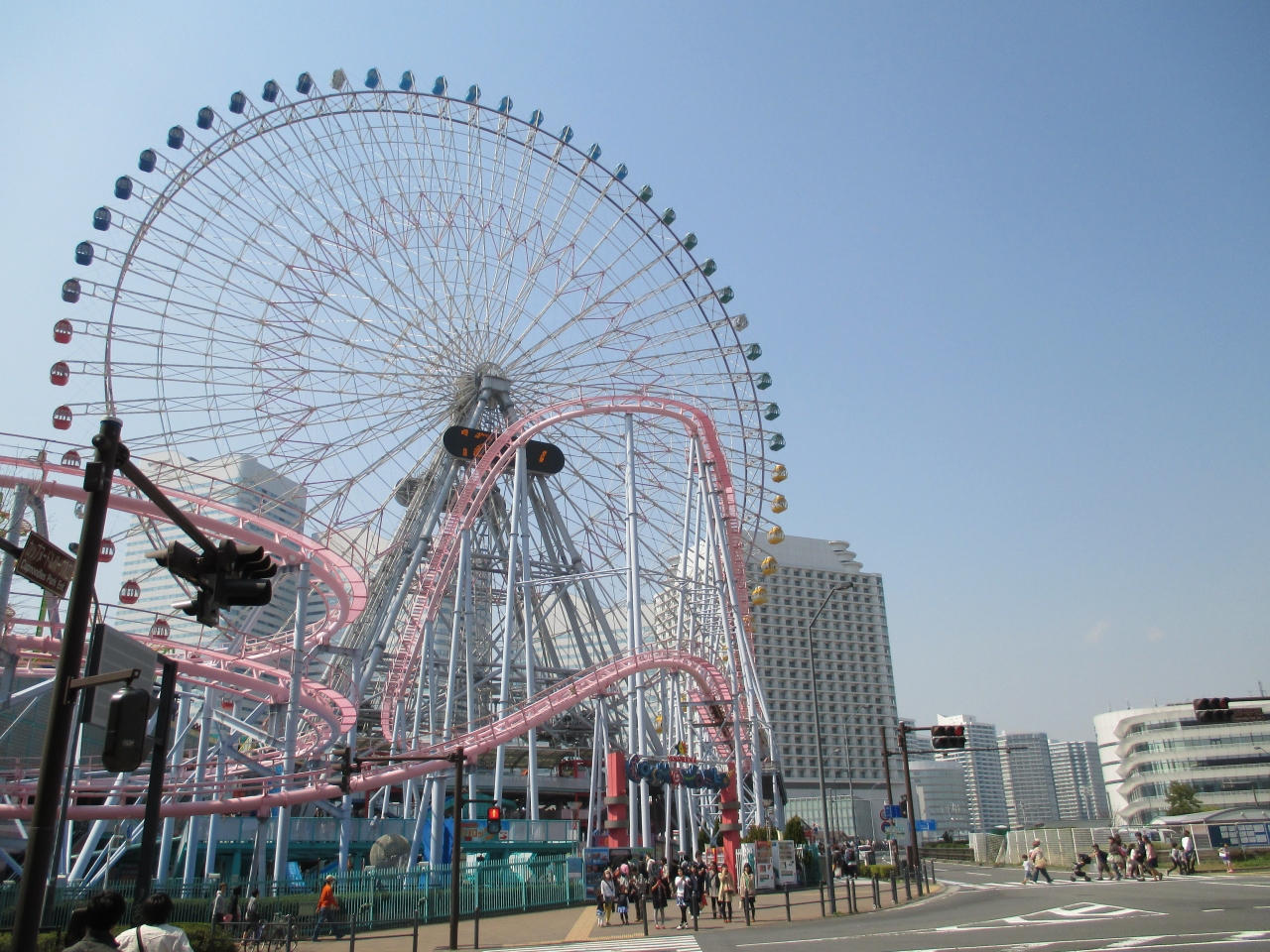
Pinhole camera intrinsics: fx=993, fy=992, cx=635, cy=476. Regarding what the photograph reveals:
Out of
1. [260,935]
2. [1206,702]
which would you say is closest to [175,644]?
[260,935]

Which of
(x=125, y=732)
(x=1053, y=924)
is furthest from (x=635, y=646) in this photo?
(x=125, y=732)

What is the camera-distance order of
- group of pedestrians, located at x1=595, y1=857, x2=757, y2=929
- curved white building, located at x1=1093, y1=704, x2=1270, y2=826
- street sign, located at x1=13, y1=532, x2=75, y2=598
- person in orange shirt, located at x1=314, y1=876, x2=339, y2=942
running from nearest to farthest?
1. street sign, located at x1=13, y1=532, x2=75, y2=598
2. person in orange shirt, located at x1=314, y1=876, x2=339, y2=942
3. group of pedestrians, located at x1=595, y1=857, x2=757, y2=929
4. curved white building, located at x1=1093, y1=704, x2=1270, y2=826

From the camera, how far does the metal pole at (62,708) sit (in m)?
6.40

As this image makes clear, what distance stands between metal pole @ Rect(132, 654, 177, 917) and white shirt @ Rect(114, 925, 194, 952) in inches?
72.6

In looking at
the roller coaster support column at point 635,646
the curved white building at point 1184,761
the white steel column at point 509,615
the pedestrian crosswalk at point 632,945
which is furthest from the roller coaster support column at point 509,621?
the curved white building at point 1184,761

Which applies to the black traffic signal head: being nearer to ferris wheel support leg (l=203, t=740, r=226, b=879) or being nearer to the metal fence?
the metal fence

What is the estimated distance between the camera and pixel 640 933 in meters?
21.5

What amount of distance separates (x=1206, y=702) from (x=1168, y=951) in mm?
13061

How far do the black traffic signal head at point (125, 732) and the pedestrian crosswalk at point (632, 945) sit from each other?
40.9ft

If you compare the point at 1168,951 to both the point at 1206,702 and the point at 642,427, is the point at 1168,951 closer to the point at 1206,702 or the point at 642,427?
the point at 1206,702

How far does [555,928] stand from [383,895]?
425 centimetres

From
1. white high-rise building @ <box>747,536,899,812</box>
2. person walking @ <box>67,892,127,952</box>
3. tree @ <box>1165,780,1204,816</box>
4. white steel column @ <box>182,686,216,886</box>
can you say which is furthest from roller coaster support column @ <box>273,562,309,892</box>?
white high-rise building @ <box>747,536,899,812</box>

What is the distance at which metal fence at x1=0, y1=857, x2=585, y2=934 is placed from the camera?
21.2 metres

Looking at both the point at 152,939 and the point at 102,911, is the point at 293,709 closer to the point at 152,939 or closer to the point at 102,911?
the point at 152,939
